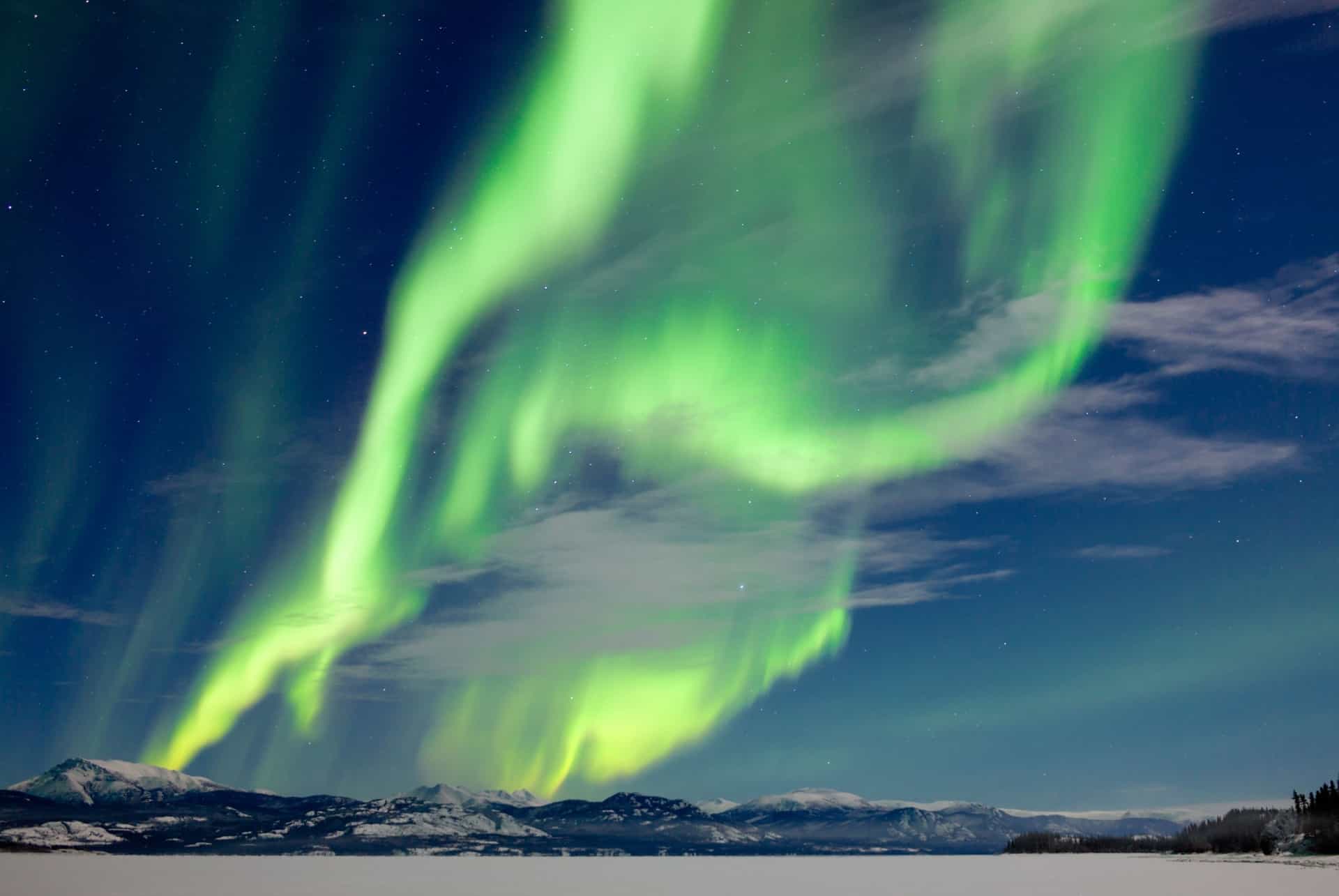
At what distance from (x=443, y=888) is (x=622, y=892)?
110 feet

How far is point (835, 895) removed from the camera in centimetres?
15600

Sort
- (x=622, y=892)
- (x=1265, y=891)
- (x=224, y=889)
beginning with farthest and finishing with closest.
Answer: (x=224, y=889)
(x=622, y=892)
(x=1265, y=891)

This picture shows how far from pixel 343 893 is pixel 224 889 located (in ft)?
84.2

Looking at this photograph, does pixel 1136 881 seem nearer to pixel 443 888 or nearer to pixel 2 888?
pixel 443 888


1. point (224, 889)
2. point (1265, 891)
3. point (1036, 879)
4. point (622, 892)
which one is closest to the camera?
point (1265, 891)

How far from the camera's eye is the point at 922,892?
6230 inches

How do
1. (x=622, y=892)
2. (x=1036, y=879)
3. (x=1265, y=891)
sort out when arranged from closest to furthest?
1. (x=1265, y=891)
2. (x=622, y=892)
3. (x=1036, y=879)

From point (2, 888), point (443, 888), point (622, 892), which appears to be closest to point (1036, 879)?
point (622, 892)

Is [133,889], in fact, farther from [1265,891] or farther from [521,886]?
[1265,891]

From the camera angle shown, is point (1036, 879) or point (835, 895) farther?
point (1036, 879)

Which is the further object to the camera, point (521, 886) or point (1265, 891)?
point (521, 886)

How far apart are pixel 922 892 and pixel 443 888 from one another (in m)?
69.8

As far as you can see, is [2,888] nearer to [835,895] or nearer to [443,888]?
[443,888]

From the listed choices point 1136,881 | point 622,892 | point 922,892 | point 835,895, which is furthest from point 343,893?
point 1136,881
